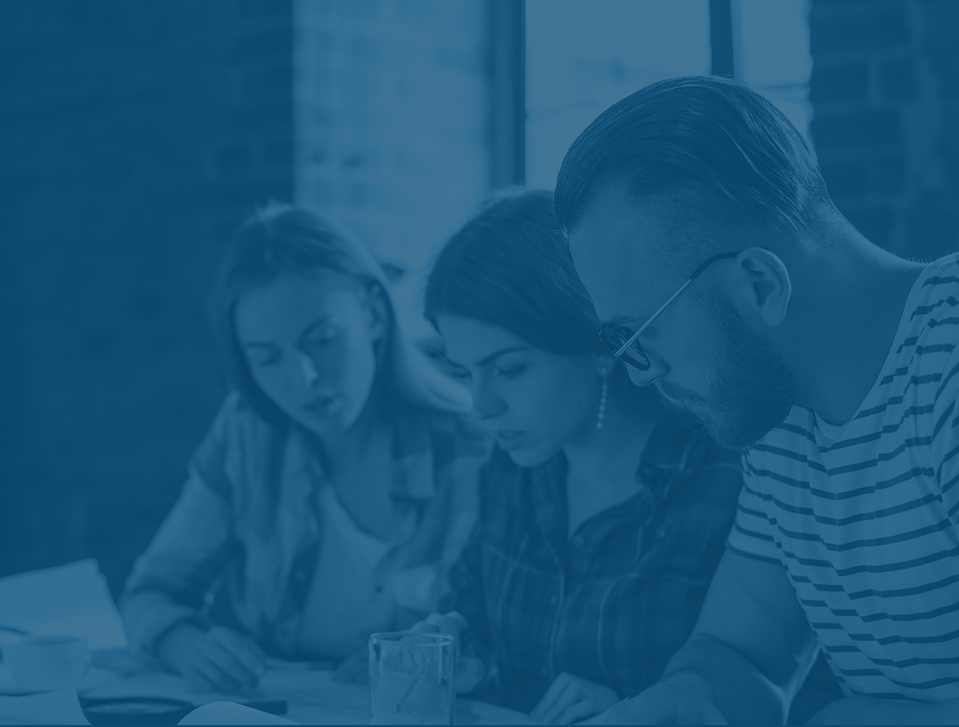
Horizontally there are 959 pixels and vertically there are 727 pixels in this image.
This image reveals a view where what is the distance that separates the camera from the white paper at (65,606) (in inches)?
71.9

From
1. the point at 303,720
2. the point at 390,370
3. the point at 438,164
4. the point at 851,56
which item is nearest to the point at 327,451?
the point at 390,370

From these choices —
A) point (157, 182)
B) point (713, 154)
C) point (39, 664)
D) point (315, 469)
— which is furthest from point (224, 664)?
point (157, 182)

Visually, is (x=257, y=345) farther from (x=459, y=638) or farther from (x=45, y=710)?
(x=45, y=710)

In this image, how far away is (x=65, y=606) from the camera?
1939mm

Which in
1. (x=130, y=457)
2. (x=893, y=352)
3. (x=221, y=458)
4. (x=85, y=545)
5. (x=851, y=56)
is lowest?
(x=85, y=545)

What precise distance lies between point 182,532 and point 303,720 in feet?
2.44

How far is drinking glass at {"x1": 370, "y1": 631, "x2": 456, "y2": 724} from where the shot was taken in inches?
44.0

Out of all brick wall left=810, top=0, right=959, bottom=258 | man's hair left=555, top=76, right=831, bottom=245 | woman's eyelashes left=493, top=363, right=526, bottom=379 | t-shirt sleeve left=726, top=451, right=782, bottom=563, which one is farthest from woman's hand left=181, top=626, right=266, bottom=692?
brick wall left=810, top=0, right=959, bottom=258

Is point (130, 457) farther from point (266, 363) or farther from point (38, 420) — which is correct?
point (266, 363)

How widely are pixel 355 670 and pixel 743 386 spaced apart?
2.27ft

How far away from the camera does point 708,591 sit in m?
1.28

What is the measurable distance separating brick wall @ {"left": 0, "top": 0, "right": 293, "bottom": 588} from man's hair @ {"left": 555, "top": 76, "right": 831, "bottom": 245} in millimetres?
1481

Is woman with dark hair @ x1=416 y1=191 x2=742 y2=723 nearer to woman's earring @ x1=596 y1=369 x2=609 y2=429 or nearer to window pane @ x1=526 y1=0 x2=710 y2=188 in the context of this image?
woman's earring @ x1=596 y1=369 x2=609 y2=429

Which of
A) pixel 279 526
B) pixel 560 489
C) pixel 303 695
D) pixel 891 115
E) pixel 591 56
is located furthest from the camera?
pixel 591 56
